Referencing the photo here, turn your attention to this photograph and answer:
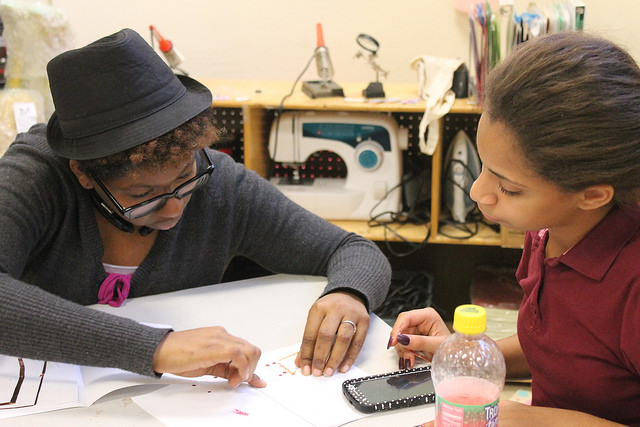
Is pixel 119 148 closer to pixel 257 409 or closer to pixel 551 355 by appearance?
pixel 257 409

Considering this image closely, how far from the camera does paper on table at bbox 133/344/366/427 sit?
1004 millimetres

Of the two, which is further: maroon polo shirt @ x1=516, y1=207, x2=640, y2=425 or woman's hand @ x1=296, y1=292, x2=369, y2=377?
woman's hand @ x1=296, y1=292, x2=369, y2=377

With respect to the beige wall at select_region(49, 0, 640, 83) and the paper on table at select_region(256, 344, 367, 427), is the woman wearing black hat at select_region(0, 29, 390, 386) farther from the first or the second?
the beige wall at select_region(49, 0, 640, 83)

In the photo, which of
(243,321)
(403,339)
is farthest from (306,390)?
(243,321)

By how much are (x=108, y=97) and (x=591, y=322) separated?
2.94 ft

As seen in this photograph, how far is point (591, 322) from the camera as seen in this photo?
901mm

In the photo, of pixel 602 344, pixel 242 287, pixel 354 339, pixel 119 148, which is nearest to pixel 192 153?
pixel 119 148

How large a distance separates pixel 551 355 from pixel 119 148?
0.82m

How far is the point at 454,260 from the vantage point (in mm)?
2877

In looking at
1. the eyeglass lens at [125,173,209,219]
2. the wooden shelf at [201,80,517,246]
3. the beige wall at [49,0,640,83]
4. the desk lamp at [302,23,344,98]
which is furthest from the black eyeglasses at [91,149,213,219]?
the beige wall at [49,0,640,83]

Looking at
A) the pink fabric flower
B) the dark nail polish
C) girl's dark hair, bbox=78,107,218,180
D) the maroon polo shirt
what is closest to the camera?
the maroon polo shirt

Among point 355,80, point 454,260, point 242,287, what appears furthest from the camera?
point 355,80

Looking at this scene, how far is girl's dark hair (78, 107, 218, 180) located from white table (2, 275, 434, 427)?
1.03 ft

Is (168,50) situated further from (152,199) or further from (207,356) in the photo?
(207,356)
